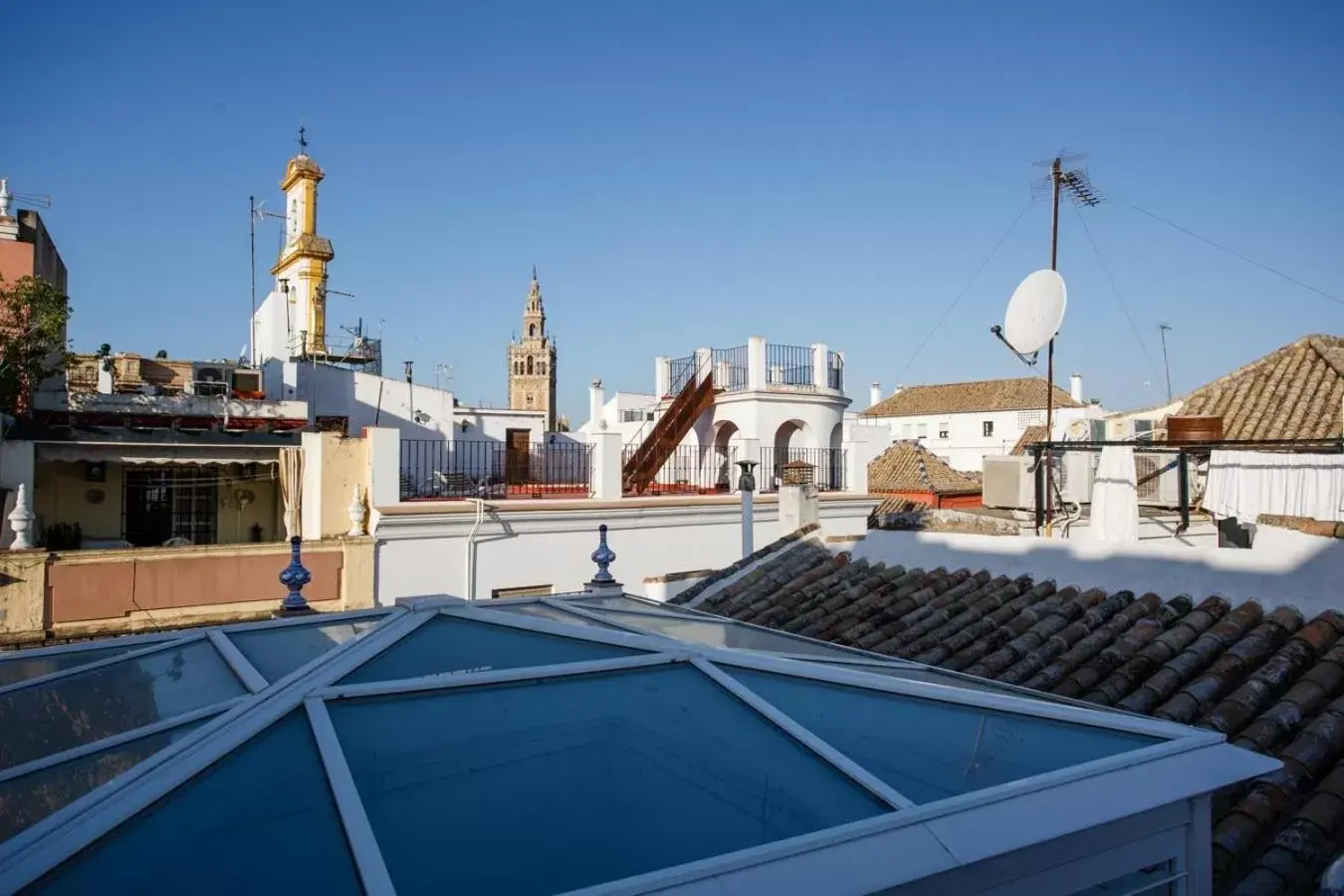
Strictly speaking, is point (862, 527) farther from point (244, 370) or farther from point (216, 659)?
point (244, 370)

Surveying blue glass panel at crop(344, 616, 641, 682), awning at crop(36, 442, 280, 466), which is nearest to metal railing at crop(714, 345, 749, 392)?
awning at crop(36, 442, 280, 466)

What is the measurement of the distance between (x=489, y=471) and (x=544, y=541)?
7101mm

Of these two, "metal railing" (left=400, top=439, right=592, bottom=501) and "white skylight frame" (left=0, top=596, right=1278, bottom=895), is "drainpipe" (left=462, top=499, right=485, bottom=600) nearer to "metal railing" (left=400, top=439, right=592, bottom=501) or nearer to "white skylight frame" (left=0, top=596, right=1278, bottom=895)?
"metal railing" (left=400, top=439, right=592, bottom=501)

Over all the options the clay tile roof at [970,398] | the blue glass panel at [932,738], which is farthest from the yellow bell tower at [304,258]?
the clay tile roof at [970,398]

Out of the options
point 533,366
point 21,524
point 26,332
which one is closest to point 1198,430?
point 21,524

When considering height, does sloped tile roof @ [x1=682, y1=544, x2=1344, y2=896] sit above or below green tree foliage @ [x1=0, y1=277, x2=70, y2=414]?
below

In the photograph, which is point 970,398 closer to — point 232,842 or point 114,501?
point 114,501

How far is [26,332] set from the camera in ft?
45.7

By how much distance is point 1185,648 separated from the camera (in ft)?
18.4

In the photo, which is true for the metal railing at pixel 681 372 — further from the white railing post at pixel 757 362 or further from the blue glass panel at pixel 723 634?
the blue glass panel at pixel 723 634

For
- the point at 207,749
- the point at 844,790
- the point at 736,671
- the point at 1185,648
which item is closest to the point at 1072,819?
the point at 844,790

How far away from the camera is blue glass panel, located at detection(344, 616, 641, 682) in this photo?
2967 mm

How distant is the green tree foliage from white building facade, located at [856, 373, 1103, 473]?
36.7 meters

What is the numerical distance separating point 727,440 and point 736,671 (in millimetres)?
16740
